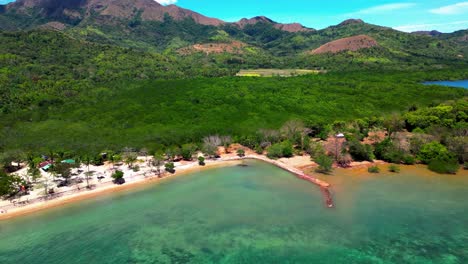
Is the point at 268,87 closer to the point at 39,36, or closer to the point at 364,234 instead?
the point at 364,234

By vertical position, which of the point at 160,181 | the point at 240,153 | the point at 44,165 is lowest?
the point at 160,181

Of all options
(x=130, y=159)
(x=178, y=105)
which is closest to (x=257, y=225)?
(x=130, y=159)

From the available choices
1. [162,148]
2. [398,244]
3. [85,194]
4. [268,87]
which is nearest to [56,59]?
[268,87]

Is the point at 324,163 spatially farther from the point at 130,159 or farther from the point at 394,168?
the point at 130,159

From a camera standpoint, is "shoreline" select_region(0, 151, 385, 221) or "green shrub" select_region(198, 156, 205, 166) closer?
"shoreline" select_region(0, 151, 385, 221)

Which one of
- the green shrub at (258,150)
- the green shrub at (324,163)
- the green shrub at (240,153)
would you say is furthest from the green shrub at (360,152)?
the green shrub at (240,153)

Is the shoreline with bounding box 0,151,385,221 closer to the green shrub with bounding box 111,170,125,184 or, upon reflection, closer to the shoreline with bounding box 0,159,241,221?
the shoreline with bounding box 0,159,241,221

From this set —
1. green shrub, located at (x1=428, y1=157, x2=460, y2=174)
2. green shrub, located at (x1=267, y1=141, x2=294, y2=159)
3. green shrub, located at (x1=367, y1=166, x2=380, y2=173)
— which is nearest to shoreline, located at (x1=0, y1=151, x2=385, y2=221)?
green shrub, located at (x1=267, y1=141, x2=294, y2=159)
